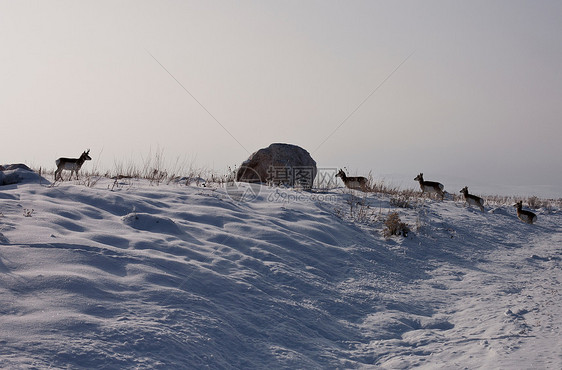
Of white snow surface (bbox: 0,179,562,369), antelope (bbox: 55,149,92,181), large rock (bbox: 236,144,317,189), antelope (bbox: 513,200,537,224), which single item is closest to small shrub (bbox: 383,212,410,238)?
white snow surface (bbox: 0,179,562,369)

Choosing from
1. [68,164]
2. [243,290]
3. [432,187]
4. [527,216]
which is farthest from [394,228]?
[68,164]

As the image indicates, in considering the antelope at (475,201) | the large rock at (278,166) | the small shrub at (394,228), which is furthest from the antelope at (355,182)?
the small shrub at (394,228)

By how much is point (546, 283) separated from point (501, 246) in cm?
264

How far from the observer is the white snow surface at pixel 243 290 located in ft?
11.6

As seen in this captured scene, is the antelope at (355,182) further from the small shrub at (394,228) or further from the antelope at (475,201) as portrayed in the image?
the small shrub at (394,228)

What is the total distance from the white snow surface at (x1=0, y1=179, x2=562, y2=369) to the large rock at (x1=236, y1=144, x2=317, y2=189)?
5.96 meters

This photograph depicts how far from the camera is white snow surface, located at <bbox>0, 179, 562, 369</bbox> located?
3541 mm

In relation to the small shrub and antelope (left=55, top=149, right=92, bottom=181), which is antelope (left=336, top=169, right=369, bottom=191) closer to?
the small shrub

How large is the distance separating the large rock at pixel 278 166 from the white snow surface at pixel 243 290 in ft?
19.6

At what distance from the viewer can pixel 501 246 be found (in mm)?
9289

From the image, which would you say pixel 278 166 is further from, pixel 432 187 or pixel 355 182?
pixel 432 187

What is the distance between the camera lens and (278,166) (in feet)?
49.3

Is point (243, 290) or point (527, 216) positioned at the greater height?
point (527, 216)

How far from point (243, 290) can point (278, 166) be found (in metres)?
10.3
